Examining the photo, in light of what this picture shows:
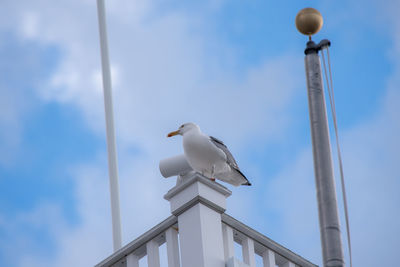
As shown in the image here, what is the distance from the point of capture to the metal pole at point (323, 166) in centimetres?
849

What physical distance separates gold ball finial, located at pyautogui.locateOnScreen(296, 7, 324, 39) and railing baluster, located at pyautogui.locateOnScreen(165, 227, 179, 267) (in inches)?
117

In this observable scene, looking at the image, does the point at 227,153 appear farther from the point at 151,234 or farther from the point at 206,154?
the point at 151,234

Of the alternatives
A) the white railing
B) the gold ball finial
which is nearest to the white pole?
the white railing

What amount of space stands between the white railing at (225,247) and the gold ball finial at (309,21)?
106 inches

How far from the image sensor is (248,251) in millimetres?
11562

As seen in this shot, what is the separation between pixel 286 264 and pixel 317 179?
128 inches

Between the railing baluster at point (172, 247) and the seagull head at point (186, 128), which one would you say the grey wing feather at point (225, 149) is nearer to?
the seagull head at point (186, 128)

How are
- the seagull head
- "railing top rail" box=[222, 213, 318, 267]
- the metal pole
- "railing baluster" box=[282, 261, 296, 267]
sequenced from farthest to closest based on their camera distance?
the seagull head → "railing baluster" box=[282, 261, 296, 267] → "railing top rail" box=[222, 213, 318, 267] → the metal pole

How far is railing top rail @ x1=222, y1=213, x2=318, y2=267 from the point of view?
11547mm

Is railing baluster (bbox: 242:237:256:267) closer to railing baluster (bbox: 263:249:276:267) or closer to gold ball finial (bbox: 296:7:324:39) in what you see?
railing baluster (bbox: 263:249:276:267)

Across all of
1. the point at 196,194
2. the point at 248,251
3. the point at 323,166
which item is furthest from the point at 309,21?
the point at 248,251

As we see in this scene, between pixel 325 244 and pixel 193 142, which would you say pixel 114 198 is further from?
pixel 325 244

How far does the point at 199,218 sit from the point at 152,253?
74cm

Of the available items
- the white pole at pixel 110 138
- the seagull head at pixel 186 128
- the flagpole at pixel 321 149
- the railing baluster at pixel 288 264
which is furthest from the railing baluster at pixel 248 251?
the white pole at pixel 110 138
